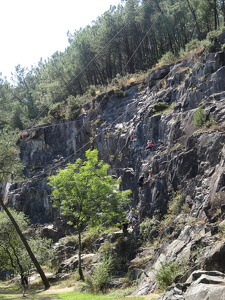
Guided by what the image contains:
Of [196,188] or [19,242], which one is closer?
[196,188]

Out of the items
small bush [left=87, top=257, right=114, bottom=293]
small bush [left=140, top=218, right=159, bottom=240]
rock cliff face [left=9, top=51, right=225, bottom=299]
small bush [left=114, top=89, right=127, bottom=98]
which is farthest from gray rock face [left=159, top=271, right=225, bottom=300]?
small bush [left=114, top=89, right=127, bottom=98]

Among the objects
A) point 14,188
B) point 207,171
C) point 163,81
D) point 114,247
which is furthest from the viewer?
point 14,188

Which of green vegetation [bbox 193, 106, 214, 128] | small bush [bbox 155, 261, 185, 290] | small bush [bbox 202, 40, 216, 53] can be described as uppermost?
small bush [bbox 202, 40, 216, 53]

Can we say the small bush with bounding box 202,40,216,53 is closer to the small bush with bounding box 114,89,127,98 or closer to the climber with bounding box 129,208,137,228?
the small bush with bounding box 114,89,127,98

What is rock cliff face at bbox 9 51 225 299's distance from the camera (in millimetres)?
14734

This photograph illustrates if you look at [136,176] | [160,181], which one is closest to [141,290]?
[160,181]

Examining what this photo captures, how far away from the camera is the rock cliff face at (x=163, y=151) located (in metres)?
14.7

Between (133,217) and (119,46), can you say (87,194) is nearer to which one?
(133,217)

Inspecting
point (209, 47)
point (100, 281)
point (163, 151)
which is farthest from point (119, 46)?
point (100, 281)

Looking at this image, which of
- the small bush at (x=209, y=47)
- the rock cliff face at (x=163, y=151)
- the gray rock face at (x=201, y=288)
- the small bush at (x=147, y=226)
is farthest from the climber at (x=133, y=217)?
the small bush at (x=209, y=47)

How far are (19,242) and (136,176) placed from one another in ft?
34.8

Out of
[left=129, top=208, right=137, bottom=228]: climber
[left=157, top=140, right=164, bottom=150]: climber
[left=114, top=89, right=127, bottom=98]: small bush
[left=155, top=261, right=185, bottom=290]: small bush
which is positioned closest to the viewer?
[left=155, top=261, right=185, bottom=290]: small bush

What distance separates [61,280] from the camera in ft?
72.3

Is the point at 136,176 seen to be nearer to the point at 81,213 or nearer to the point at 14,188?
the point at 81,213
